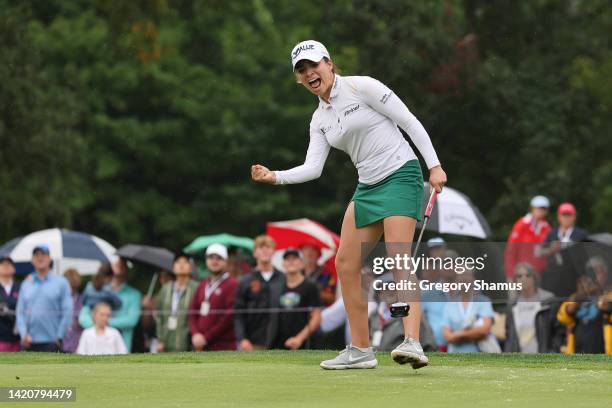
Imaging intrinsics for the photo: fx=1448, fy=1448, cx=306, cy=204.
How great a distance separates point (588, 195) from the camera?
39625mm

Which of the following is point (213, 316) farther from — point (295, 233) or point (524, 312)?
point (295, 233)

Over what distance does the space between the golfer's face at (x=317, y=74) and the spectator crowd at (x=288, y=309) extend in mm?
3591

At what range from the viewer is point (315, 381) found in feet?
26.4

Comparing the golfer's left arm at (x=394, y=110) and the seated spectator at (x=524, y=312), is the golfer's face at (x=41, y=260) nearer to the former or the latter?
the seated spectator at (x=524, y=312)

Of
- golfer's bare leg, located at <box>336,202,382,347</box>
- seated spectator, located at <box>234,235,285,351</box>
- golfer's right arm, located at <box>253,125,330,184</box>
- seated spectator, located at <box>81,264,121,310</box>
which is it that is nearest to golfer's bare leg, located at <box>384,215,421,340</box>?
golfer's bare leg, located at <box>336,202,382,347</box>

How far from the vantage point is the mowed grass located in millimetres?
7008

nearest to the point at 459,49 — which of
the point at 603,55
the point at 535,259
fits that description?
the point at 603,55

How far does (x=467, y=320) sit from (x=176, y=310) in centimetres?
343

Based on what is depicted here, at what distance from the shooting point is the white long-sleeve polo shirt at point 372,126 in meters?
8.80

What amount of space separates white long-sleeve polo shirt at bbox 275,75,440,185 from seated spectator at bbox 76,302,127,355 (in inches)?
244

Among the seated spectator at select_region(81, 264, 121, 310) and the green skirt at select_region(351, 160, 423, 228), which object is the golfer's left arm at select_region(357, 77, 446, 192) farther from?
the seated spectator at select_region(81, 264, 121, 310)

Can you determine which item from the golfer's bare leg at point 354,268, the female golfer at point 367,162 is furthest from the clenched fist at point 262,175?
the golfer's bare leg at point 354,268

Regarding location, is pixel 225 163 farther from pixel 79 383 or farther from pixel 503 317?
pixel 79 383

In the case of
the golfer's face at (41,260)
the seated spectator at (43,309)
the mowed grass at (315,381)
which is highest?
the golfer's face at (41,260)
